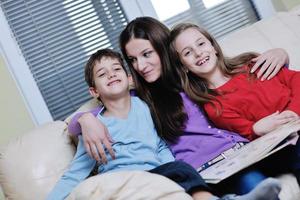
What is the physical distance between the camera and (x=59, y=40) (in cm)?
231

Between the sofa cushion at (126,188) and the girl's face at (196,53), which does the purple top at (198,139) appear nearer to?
the girl's face at (196,53)

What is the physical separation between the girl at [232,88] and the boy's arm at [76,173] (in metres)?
0.45

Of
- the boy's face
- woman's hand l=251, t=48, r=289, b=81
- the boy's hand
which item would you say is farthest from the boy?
woman's hand l=251, t=48, r=289, b=81

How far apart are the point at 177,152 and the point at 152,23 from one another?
1.81 feet

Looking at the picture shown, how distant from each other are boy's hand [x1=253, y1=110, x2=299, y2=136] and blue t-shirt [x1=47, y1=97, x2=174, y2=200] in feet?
1.06

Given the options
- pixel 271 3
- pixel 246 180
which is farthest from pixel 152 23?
pixel 271 3

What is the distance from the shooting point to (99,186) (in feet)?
2.98

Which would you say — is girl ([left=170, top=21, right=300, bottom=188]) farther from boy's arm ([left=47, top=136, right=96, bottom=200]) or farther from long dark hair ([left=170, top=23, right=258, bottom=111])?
boy's arm ([left=47, top=136, right=96, bottom=200])

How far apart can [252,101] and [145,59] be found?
448 mm

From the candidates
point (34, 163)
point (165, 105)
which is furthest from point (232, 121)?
point (34, 163)

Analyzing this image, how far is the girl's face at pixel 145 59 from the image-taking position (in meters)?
1.56

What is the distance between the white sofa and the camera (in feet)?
2.99

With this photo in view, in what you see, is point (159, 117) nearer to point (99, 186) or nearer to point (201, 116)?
point (201, 116)

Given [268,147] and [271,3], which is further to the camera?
[271,3]
